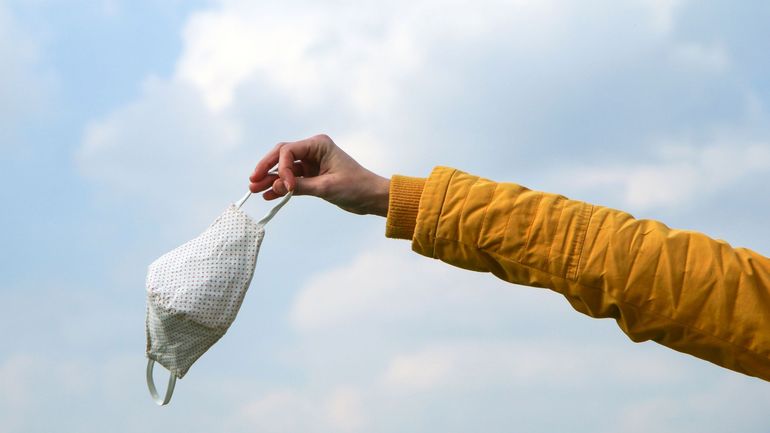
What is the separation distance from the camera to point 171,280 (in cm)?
248

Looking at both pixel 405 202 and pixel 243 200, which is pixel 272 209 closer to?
pixel 243 200

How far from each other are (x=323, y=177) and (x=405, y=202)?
263 mm

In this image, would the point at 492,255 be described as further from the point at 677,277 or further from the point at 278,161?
the point at 278,161

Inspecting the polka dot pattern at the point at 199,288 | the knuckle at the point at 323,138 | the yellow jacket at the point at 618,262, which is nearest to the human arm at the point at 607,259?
the yellow jacket at the point at 618,262

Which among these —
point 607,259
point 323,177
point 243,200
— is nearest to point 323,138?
point 323,177

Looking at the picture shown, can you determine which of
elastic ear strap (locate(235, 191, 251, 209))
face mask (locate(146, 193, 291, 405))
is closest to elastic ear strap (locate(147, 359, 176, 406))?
face mask (locate(146, 193, 291, 405))

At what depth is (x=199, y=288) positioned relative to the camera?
2465 millimetres

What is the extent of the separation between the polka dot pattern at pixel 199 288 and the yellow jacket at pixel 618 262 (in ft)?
2.10

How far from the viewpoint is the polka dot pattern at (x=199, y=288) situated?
97.2 inches

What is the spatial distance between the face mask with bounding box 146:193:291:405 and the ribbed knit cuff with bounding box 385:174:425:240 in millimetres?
420

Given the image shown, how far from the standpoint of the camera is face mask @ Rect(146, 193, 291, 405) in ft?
8.10

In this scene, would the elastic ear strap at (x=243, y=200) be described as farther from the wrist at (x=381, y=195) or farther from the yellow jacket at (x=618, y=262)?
the yellow jacket at (x=618, y=262)

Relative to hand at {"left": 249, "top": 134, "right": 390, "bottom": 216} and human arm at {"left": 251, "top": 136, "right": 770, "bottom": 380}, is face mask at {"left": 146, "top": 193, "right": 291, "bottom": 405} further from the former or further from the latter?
human arm at {"left": 251, "top": 136, "right": 770, "bottom": 380}

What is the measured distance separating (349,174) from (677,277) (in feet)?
3.07
